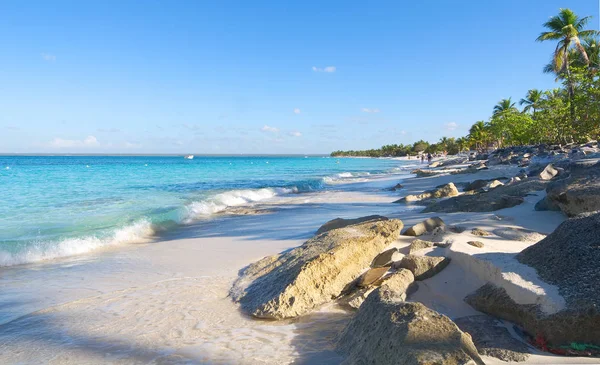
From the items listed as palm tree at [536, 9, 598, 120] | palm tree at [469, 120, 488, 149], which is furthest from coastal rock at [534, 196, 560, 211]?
palm tree at [469, 120, 488, 149]

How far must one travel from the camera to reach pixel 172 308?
16.1 ft

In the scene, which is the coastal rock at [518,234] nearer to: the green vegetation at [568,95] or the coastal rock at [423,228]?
the coastal rock at [423,228]

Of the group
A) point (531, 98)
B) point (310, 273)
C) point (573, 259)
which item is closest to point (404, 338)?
point (573, 259)

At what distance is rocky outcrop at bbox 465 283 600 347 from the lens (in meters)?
2.78

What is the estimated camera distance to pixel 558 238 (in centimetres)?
368

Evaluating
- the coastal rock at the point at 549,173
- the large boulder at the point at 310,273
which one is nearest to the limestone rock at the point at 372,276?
the large boulder at the point at 310,273

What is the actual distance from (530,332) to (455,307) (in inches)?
37.5

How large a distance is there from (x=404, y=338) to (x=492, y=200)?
24.8ft

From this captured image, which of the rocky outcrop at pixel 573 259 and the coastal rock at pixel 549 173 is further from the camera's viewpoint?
the coastal rock at pixel 549 173

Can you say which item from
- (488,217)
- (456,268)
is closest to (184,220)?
(488,217)

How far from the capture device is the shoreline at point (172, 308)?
12.4 feet

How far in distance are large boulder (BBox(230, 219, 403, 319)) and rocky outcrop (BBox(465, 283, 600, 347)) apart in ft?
5.83

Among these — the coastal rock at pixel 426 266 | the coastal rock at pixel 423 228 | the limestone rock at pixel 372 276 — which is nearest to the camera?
the coastal rock at pixel 426 266

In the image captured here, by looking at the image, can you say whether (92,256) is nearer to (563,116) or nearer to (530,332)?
(530,332)
